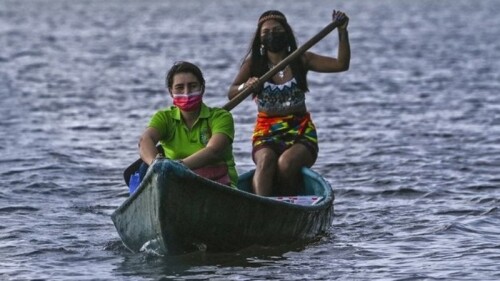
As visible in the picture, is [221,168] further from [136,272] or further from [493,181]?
[493,181]

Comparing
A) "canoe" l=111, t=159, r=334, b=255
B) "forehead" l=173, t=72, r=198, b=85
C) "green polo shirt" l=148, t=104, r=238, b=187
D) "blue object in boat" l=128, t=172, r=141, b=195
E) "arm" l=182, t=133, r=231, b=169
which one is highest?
"forehead" l=173, t=72, r=198, b=85

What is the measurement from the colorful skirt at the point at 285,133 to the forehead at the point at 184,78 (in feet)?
6.30

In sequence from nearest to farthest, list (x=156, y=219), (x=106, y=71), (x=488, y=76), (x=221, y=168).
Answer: (x=156, y=219) < (x=221, y=168) < (x=488, y=76) < (x=106, y=71)

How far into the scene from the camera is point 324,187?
1488cm

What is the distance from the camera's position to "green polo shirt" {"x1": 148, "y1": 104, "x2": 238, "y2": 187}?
13.4 meters

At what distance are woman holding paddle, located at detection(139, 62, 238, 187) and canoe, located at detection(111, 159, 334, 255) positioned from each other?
54 cm

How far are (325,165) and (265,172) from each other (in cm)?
542

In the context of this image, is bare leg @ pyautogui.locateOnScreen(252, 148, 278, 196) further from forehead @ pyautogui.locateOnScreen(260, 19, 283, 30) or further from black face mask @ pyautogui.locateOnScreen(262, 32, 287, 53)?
forehead @ pyautogui.locateOnScreen(260, 19, 283, 30)

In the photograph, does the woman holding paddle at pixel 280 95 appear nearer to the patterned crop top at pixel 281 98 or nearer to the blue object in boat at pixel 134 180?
the patterned crop top at pixel 281 98

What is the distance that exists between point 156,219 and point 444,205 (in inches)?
191

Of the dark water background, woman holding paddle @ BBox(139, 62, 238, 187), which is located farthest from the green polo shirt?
the dark water background

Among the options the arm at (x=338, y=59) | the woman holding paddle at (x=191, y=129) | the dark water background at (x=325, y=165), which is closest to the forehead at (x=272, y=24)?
the arm at (x=338, y=59)


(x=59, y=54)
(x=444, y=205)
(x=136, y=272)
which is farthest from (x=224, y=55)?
(x=136, y=272)

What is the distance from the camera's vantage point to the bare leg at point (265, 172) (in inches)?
582
